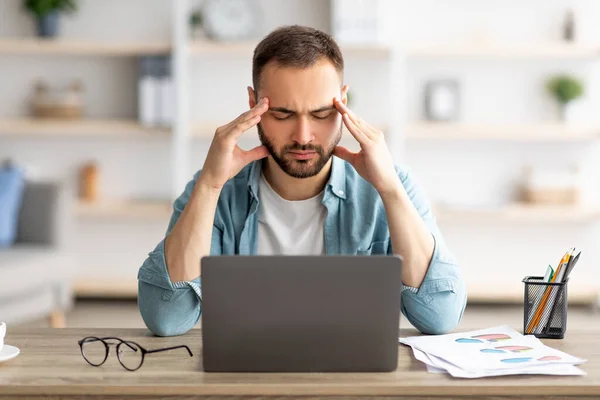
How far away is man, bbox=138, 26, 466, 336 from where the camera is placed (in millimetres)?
1723

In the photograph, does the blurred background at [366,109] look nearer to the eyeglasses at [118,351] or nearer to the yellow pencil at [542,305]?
the yellow pencil at [542,305]

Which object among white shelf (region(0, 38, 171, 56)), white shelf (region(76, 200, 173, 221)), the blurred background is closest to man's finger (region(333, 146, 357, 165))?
the blurred background

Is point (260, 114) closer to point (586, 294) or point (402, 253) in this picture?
point (402, 253)

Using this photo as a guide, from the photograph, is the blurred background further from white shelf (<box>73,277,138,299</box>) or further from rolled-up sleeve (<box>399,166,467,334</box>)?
rolled-up sleeve (<box>399,166,467,334</box>)

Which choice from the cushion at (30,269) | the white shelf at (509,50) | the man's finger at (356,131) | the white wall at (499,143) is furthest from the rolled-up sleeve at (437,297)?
the white wall at (499,143)

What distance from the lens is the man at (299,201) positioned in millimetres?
1723

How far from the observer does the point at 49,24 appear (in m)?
4.72

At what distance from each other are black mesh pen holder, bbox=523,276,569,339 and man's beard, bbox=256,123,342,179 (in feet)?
1.70

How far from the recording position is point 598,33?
15.9ft

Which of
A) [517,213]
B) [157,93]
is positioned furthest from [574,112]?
[157,93]

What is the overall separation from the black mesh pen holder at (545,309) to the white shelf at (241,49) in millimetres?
3065

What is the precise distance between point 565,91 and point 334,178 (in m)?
3.12

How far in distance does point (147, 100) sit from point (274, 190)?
2.82 meters

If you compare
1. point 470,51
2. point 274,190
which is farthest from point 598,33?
point 274,190
